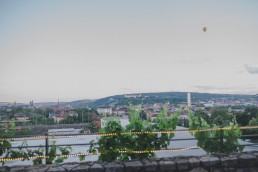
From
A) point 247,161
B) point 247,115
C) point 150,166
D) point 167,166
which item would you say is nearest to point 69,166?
point 150,166

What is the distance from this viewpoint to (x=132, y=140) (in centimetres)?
421

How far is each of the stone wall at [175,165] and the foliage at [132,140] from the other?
26 centimetres

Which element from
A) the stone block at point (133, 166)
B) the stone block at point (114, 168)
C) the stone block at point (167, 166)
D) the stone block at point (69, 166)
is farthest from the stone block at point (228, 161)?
the stone block at point (69, 166)

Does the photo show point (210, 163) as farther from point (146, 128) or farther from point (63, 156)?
point (63, 156)

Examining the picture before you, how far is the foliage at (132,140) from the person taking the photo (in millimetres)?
4172

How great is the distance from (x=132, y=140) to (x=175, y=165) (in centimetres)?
78

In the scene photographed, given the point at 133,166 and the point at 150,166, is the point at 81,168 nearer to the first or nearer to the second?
the point at 133,166

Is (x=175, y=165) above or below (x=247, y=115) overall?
above

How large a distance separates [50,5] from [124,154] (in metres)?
8.77

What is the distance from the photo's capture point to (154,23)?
14.9m

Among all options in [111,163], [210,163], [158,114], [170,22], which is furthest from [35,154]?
[170,22]

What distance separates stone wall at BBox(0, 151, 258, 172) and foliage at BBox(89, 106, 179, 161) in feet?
0.86

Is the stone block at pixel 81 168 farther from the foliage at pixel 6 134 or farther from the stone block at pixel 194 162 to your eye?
the stone block at pixel 194 162

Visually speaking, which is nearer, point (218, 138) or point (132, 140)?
point (132, 140)
